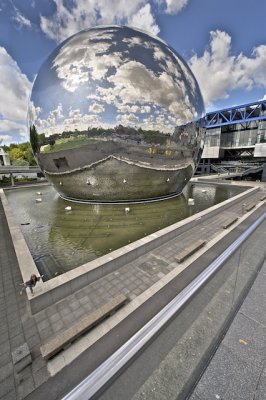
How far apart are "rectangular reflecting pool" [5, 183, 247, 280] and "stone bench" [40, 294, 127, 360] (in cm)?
214

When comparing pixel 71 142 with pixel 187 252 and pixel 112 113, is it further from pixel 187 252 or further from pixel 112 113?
pixel 187 252

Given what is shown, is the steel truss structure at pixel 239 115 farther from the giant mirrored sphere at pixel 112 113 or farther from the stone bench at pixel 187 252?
the stone bench at pixel 187 252

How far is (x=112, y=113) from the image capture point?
9.69m

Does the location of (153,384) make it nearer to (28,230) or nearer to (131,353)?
(131,353)

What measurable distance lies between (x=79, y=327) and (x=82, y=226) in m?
5.62

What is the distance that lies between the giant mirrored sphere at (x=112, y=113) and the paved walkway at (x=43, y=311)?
18.9 feet

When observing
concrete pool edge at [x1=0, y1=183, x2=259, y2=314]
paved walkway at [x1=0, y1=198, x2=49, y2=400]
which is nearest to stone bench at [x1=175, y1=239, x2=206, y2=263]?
concrete pool edge at [x1=0, y1=183, x2=259, y2=314]

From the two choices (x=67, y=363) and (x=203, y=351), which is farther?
(x=203, y=351)

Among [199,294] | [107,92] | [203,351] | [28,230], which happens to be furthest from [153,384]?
[107,92]

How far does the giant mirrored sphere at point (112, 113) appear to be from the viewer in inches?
386

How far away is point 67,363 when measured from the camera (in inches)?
114

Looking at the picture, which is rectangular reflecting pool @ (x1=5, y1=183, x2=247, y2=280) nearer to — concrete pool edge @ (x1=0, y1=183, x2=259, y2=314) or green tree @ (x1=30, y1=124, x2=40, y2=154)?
concrete pool edge @ (x1=0, y1=183, x2=259, y2=314)

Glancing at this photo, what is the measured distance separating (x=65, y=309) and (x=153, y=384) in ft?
7.34

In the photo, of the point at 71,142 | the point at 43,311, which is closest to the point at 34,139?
the point at 71,142
